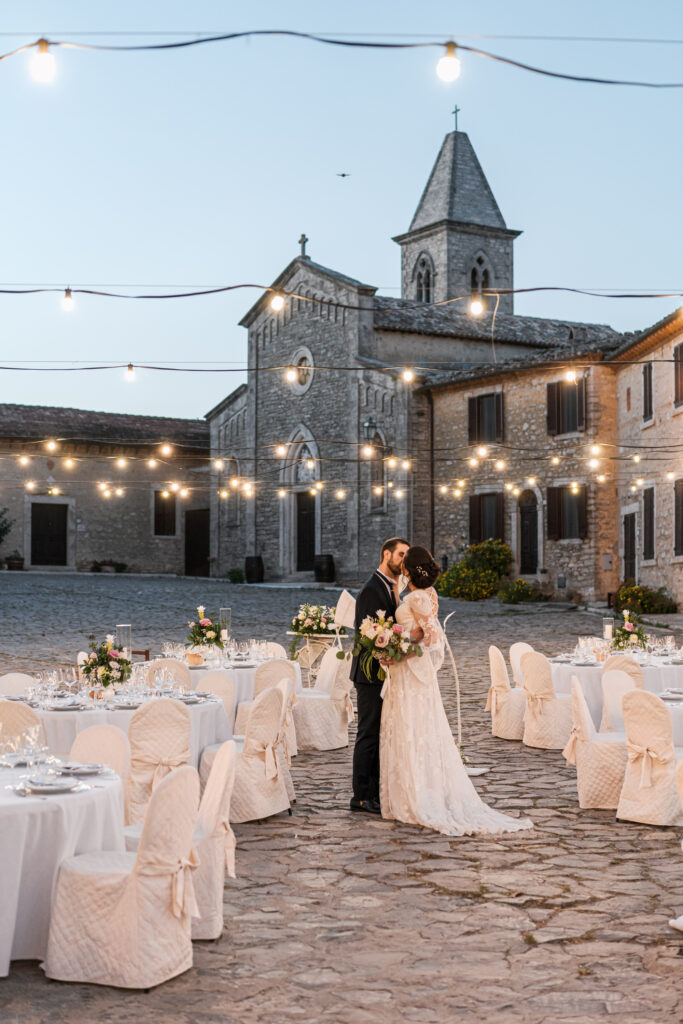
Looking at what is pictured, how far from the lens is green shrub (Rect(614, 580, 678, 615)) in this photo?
21375mm

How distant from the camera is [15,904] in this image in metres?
4.43

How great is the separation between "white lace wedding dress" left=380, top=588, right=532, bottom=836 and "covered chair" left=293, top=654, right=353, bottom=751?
249 cm

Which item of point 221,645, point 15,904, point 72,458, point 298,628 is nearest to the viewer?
point 15,904

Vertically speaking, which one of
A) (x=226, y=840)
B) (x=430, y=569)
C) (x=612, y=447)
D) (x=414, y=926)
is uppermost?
(x=612, y=447)

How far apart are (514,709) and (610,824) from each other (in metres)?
3.05

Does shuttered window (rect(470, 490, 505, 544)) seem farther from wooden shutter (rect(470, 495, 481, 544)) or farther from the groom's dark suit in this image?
the groom's dark suit

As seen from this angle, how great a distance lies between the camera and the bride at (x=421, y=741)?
22.7 ft

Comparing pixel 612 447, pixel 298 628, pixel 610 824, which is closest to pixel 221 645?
pixel 298 628

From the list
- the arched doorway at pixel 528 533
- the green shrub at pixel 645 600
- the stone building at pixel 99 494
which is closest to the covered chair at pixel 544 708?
the green shrub at pixel 645 600

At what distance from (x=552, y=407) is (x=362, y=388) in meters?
6.25

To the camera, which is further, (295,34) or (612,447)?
(612,447)

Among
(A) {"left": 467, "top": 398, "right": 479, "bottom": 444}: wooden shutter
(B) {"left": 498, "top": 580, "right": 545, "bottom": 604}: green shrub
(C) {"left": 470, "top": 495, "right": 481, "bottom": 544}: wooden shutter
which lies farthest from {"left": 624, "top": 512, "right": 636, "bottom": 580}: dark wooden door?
(A) {"left": 467, "top": 398, "right": 479, "bottom": 444}: wooden shutter

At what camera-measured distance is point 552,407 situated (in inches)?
1035

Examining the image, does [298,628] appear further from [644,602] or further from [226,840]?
[644,602]
